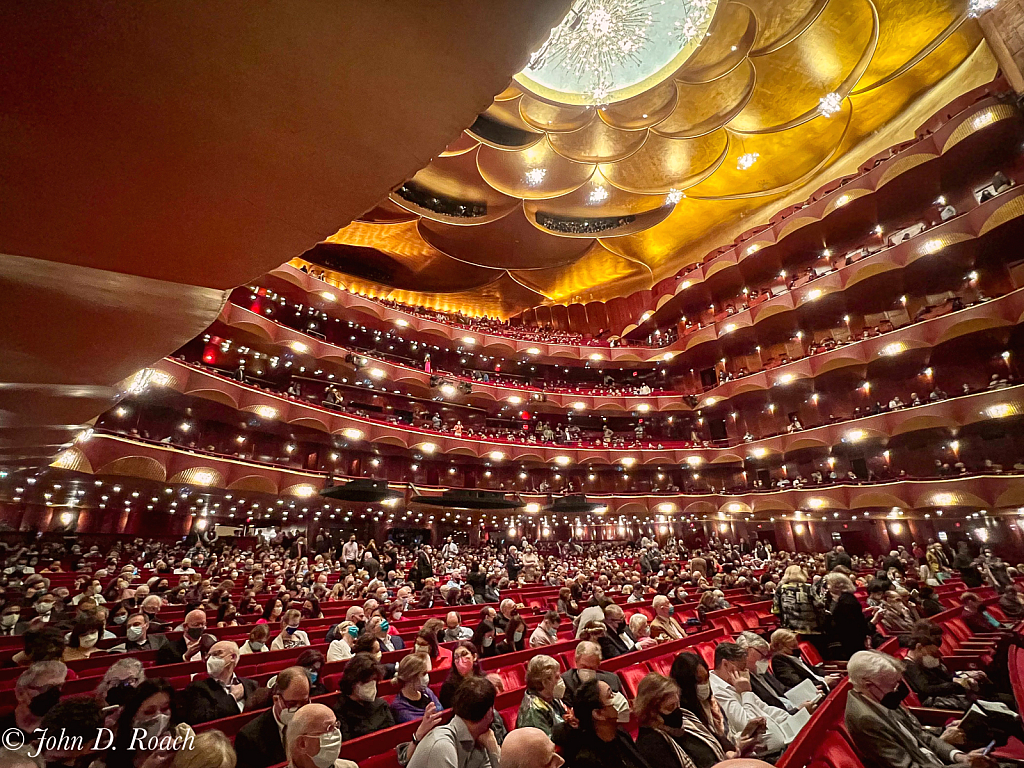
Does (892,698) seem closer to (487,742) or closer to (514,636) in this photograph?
(487,742)

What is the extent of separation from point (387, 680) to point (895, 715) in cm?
386

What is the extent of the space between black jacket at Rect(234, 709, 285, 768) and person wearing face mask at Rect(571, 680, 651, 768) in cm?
167

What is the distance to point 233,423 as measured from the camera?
725 inches

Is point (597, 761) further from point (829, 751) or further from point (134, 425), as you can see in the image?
point (134, 425)

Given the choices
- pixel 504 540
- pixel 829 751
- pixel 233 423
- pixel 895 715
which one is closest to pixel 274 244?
pixel 829 751

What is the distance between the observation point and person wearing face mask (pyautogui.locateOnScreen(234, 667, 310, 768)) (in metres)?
2.66

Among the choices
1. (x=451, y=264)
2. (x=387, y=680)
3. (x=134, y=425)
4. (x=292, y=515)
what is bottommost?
(x=387, y=680)

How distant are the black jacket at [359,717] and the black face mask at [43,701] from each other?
1458 mm

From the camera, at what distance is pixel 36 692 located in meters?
2.53

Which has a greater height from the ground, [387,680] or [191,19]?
[191,19]

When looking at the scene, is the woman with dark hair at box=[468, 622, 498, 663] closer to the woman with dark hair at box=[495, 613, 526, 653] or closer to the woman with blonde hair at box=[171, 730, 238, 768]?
the woman with dark hair at box=[495, 613, 526, 653]

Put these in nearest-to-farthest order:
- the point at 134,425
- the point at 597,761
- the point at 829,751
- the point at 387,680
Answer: the point at 597,761, the point at 829,751, the point at 387,680, the point at 134,425

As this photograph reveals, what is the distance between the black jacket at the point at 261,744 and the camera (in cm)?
265

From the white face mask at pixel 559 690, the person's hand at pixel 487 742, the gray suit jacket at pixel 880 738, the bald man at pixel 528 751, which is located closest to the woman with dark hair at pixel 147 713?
the person's hand at pixel 487 742
